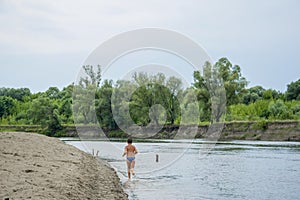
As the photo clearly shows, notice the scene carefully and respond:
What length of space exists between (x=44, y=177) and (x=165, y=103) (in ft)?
205

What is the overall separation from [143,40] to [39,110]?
80810 mm

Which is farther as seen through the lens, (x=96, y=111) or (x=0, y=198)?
(x=96, y=111)

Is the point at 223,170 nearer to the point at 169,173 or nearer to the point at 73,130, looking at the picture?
the point at 169,173

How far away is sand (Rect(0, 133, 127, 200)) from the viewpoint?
41.6 feet

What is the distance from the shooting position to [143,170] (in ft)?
90.3

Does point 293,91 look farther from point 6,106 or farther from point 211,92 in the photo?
point 6,106

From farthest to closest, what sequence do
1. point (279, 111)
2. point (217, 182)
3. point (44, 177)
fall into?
1. point (279, 111)
2. point (217, 182)
3. point (44, 177)

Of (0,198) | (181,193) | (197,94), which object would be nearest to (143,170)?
(181,193)

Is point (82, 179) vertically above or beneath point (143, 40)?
beneath

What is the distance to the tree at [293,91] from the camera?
10991 centimetres

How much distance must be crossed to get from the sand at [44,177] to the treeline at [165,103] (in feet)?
142

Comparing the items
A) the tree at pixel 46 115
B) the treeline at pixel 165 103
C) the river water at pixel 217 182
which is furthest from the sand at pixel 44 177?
the tree at pixel 46 115

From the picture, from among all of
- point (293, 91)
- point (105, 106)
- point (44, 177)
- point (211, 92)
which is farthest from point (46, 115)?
point (44, 177)

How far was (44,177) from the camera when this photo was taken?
1523cm
